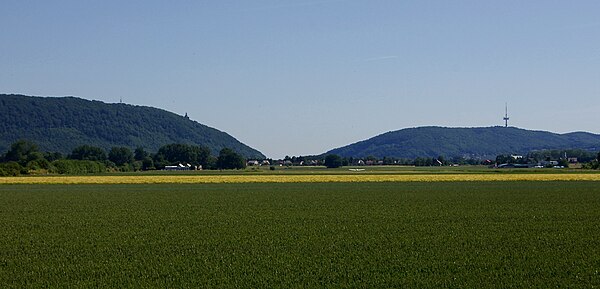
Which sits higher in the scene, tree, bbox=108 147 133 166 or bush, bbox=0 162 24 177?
tree, bbox=108 147 133 166

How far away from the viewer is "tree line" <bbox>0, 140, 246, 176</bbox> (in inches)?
5337

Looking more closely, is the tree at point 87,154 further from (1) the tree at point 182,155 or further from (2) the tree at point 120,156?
(1) the tree at point 182,155

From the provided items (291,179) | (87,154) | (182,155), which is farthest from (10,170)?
(182,155)

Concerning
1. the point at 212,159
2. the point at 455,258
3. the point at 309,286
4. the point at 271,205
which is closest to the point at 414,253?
the point at 455,258

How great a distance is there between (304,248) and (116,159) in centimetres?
17208

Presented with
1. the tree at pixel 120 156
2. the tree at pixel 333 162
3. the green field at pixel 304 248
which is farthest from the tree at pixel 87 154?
the green field at pixel 304 248

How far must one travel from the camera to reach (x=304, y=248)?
2083cm

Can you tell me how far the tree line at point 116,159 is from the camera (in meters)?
136

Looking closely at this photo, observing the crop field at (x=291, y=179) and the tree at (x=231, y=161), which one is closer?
the crop field at (x=291, y=179)

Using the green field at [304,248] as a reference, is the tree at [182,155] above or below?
above

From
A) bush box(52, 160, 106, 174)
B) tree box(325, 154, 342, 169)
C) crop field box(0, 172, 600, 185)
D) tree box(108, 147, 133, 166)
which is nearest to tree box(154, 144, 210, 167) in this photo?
tree box(108, 147, 133, 166)

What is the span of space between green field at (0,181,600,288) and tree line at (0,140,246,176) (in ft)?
334

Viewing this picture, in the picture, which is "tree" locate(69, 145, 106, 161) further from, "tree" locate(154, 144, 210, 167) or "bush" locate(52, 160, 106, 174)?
"bush" locate(52, 160, 106, 174)

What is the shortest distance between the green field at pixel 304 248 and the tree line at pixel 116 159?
10182 cm
